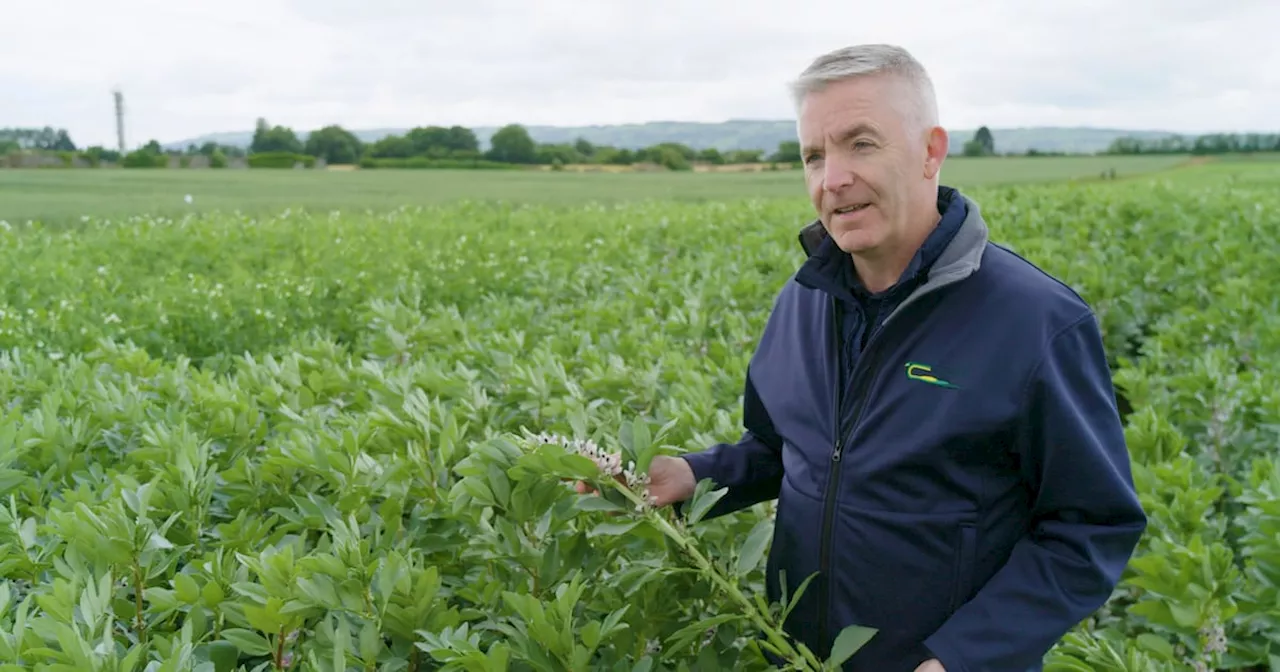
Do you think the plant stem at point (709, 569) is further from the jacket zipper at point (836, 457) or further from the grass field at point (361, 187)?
the grass field at point (361, 187)

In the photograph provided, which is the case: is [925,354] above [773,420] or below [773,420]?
above

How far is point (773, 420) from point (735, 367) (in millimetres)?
1747

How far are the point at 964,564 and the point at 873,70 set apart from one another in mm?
1023

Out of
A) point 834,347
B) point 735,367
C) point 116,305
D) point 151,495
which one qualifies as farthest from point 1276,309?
point 116,305

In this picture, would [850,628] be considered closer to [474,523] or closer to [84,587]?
[474,523]

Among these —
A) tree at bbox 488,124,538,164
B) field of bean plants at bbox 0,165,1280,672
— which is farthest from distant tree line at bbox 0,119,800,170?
field of bean plants at bbox 0,165,1280,672

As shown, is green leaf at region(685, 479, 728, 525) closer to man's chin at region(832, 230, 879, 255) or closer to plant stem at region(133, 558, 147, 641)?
man's chin at region(832, 230, 879, 255)

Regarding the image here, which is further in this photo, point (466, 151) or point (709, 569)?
point (466, 151)

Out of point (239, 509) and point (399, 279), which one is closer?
point (239, 509)

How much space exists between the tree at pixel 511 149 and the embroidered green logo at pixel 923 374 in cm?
5046

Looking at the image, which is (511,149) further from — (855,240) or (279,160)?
(855,240)

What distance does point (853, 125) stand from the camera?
196 centimetres

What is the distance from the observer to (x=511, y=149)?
5131 cm

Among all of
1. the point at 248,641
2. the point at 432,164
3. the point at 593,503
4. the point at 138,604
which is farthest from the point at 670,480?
the point at 432,164
